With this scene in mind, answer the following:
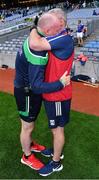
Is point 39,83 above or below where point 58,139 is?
above

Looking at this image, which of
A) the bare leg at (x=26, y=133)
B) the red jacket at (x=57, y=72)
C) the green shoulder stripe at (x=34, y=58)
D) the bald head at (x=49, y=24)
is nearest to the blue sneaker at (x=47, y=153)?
the bare leg at (x=26, y=133)

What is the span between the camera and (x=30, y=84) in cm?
328

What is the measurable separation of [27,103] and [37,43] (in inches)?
29.8

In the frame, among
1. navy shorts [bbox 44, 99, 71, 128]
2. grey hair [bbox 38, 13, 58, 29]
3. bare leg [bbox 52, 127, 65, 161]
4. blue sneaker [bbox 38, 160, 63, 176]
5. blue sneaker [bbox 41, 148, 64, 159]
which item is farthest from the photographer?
blue sneaker [bbox 41, 148, 64, 159]

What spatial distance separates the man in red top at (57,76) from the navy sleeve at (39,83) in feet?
0.31

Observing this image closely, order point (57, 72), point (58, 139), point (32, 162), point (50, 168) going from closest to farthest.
Answer: point (57, 72), point (58, 139), point (50, 168), point (32, 162)

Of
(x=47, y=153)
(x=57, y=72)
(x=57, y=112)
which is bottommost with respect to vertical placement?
(x=47, y=153)

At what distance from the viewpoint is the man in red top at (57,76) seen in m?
3.04

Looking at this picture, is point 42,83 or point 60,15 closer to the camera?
point 60,15

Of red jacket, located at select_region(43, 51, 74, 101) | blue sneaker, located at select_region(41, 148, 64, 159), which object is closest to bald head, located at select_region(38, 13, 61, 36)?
red jacket, located at select_region(43, 51, 74, 101)

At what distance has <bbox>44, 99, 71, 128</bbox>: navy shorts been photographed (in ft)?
11.2

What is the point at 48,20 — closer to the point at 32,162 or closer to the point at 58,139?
the point at 58,139

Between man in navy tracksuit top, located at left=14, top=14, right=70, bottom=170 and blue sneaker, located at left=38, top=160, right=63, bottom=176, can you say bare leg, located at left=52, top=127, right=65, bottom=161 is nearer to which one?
blue sneaker, located at left=38, top=160, right=63, bottom=176

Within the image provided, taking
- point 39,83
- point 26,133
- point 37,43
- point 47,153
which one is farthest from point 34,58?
point 47,153
